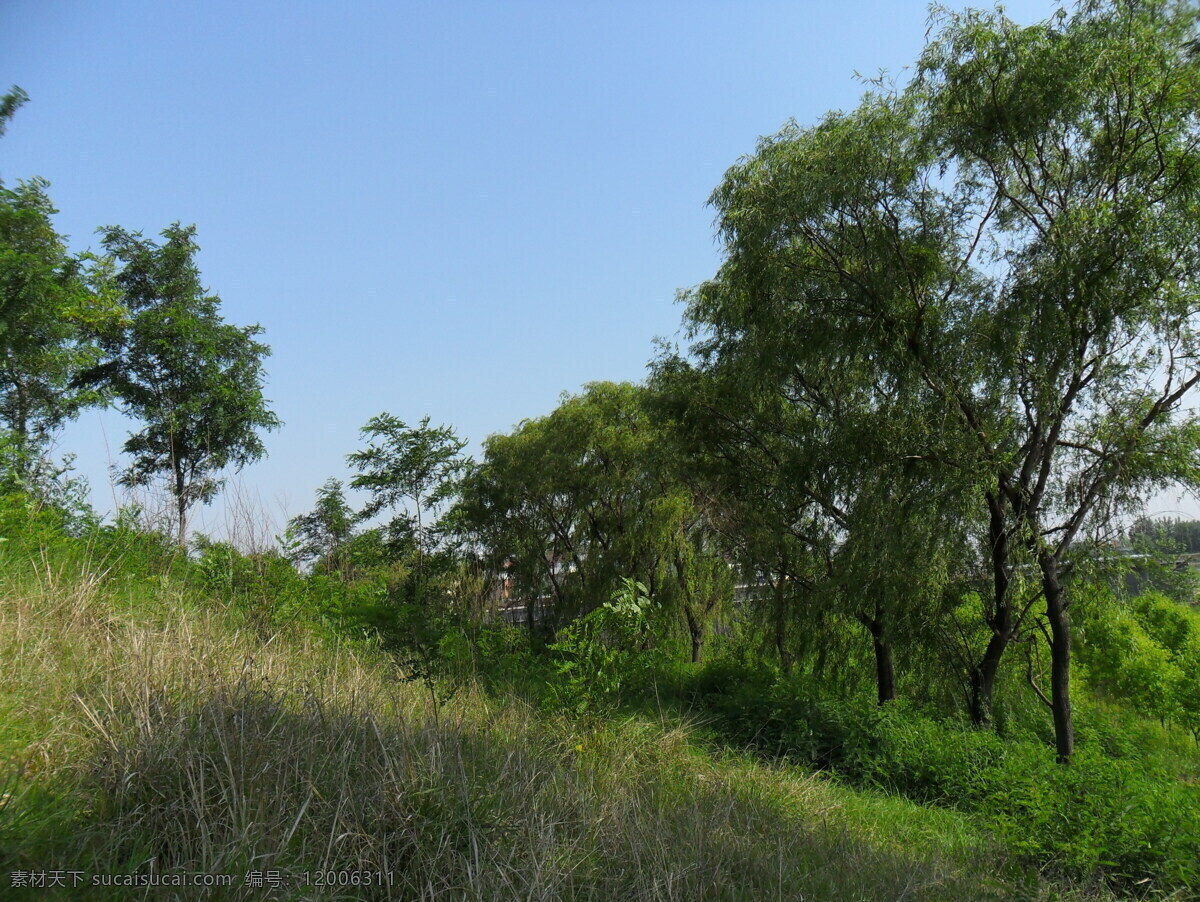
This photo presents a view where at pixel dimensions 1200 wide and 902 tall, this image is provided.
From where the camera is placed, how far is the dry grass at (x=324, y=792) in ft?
10.0

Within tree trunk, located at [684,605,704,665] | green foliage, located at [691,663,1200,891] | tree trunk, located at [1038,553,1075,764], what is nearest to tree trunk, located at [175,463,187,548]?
green foliage, located at [691,663,1200,891]

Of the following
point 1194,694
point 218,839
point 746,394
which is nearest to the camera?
point 218,839

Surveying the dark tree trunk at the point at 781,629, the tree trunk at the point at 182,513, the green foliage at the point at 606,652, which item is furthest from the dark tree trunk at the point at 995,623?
the tree trunk at the point at 182,513

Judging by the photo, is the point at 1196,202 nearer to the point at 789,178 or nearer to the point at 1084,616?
the point at 789,178

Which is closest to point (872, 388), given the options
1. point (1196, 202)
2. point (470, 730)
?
point (1196, 202)

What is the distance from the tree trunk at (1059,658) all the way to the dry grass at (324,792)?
5.19 meters

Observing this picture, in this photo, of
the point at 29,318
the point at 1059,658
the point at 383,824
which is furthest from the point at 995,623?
the point at 29,318

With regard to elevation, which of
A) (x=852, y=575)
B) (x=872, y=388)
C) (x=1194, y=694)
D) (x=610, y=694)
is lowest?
(x=1194, y=694)

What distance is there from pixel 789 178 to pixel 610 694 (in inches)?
276

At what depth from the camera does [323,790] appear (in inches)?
138

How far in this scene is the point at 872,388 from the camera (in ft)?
36.1

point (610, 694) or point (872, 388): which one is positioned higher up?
point (872, 388)

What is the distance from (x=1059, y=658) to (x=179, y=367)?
22.3 meters

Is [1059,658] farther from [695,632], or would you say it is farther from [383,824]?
[383,824]
